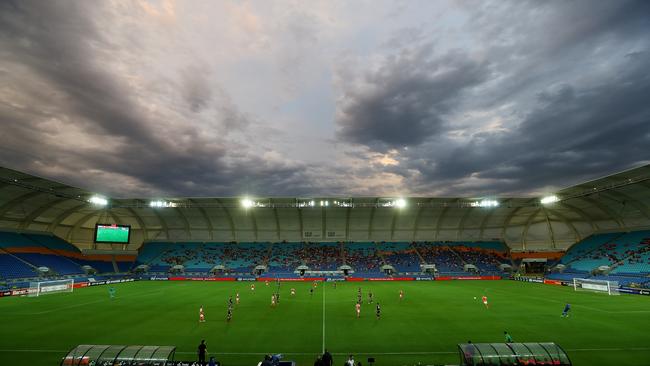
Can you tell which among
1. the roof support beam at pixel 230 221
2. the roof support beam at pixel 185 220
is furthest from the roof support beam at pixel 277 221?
the roof support beam at pixel 185 220

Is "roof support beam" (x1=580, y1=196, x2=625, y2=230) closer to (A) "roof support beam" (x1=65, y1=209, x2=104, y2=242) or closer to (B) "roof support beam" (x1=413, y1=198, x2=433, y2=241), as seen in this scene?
(B) "roof support beam" (x1=413, y1=198, x2=433, y2=241)

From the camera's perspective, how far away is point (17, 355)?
16.8 metres

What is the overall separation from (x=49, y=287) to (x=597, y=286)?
246 feet

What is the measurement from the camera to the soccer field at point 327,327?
1746cm

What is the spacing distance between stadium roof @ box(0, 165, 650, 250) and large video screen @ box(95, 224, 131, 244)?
594cm

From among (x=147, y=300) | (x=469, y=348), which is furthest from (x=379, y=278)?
(x=469, y=348)

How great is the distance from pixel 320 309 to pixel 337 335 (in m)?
9.54

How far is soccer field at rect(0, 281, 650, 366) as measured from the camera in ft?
57.3

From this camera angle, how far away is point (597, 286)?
4350cm

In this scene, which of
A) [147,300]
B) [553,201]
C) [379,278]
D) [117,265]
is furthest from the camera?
[117,265]

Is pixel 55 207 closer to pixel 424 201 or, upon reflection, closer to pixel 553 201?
pixel 424 201

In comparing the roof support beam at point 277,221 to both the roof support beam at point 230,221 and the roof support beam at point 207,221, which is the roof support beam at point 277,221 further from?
the roof support beam at point 207,221

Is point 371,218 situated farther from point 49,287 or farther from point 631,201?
point 49,287

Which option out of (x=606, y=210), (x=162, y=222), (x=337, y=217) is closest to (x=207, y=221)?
(x=162, y=222)
